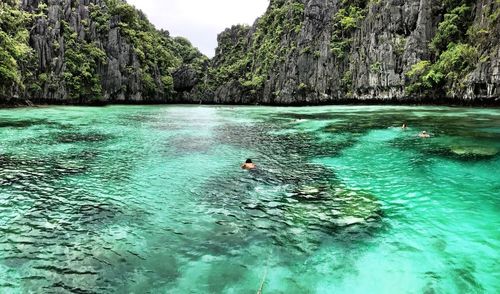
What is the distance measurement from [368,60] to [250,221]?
52.6 metres

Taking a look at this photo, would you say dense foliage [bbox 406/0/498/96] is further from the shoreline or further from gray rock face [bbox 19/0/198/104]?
gray rock face [bbox 19/0/198/104]

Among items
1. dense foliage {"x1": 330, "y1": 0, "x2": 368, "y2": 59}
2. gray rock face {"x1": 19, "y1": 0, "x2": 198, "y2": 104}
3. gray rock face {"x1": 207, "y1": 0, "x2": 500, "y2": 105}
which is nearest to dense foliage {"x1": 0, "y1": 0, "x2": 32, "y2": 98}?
gray rock face {"x1": 19, "y1": 0, "x2": 198, "y2": 104}

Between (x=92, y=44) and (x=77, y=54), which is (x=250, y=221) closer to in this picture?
(x=77, y=54)

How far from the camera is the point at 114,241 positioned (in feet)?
22.6

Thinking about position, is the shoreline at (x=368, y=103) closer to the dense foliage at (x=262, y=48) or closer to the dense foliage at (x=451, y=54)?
the dense foliage at (x=451, y=54)

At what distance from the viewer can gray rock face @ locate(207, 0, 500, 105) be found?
123 feet

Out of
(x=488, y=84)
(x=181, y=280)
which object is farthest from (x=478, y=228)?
(x=488, y=84)

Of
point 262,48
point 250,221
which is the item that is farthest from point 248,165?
point 262,48

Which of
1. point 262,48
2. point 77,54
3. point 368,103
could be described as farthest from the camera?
point 262,48

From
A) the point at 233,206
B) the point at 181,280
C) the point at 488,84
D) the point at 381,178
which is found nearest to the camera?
the point at 181,280

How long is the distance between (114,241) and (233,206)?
3019 millimetres

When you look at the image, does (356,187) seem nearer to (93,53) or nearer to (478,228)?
(478,228)

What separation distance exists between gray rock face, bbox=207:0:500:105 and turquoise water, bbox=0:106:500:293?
26867 millimetres

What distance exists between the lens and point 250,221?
8.02 m
